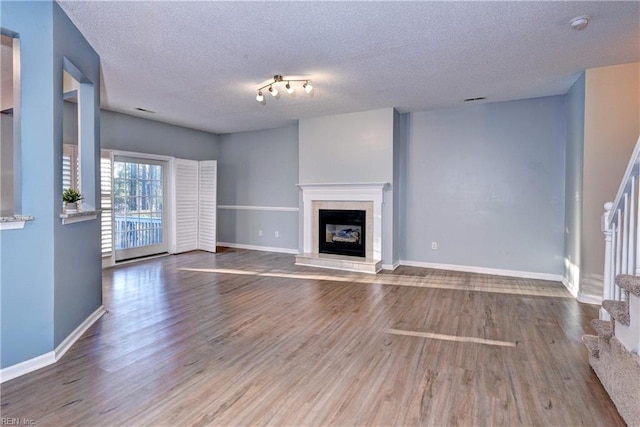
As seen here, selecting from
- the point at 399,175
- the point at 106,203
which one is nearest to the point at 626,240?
the point at 399,175

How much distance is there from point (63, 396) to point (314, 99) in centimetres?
419

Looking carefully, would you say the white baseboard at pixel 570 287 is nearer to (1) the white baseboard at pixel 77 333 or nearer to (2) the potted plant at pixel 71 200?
(1) the white baseboard at pixel 77 333

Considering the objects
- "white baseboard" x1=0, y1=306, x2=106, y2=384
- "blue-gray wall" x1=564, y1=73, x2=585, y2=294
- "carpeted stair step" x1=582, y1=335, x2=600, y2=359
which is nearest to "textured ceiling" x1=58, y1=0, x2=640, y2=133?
"blue-gray wall" x1=564, y1=73, x2=585, y2=294

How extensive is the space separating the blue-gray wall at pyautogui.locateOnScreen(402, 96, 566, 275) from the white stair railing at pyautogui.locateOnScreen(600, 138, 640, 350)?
229cm

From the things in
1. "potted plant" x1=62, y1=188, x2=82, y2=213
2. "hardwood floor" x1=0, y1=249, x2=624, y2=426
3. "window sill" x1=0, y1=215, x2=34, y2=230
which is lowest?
"hardwood floor" x1=0, y1=249, x2=624, y2=426

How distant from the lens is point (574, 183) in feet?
13.2

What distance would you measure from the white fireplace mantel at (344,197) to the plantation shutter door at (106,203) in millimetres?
3184

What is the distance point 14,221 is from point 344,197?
426 cm

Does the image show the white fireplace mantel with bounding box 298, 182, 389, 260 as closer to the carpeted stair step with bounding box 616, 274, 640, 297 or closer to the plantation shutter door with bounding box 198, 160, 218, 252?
the plantation shutter door with bounding box 198, 160, 218, 252

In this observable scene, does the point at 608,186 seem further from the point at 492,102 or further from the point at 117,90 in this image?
the point at 117,90

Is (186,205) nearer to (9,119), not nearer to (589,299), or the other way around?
(9,119)

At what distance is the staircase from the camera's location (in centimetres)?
168

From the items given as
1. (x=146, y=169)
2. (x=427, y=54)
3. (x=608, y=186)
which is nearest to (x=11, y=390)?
(x=427, y=54)

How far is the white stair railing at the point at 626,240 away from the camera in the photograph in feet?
5.79
